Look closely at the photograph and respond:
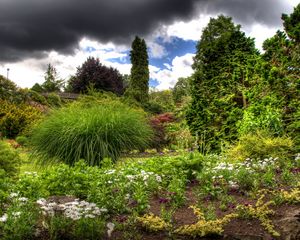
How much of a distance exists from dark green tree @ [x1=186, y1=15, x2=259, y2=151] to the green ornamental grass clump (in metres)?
2.74

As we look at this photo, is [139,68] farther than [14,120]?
Yes

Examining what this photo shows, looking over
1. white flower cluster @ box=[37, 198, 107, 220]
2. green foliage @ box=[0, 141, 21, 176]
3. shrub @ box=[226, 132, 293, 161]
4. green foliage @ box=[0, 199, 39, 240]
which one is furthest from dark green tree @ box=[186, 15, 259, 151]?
green foliage @ box=[0, 199, 39, 240]

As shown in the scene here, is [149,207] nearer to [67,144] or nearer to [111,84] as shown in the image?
[67,144]

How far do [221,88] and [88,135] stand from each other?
450 cm

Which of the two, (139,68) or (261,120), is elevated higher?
(139,68)

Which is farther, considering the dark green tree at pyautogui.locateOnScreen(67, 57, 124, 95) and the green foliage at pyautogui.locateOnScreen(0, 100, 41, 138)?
the dark green tree at pyautogui.locateOnScreen(67, 57, 124, 95)

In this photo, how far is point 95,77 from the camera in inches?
1320

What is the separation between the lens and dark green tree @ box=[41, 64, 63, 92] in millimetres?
43469

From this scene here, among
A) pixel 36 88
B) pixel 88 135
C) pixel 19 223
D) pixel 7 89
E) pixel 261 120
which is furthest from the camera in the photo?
pixel 36 88

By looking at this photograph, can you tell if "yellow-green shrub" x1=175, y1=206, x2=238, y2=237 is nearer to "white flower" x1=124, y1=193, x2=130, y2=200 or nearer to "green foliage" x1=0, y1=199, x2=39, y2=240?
"white flower" x1=124, y1=193, x2=130, y2=200

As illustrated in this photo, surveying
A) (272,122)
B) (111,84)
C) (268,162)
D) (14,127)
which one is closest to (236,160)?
(268,162)

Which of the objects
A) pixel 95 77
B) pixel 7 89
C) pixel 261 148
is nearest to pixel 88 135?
pixel 261 148

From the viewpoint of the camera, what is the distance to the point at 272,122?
9164 millimetres

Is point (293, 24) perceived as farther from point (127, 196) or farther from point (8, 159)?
point (8, 159)
